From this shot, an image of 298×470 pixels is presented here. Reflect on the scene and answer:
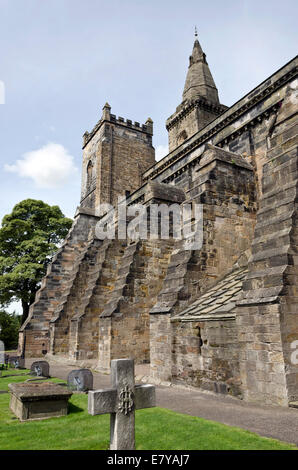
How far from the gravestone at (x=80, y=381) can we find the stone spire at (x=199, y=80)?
857 inches

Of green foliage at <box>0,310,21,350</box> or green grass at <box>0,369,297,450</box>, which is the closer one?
green grass at <box>0,369,297,450</box>

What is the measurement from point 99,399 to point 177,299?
5786mm

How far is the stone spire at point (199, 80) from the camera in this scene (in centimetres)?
2512

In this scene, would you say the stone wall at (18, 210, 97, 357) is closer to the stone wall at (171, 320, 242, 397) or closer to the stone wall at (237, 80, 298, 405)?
the stone wall at (171, 320, 242, 397)

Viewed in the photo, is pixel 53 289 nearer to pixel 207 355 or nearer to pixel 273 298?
pixel 207 355

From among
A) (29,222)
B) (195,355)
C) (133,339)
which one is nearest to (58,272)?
(29,222)

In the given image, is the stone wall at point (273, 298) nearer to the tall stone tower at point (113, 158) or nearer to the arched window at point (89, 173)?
the tall stone tower at point (113, 158)

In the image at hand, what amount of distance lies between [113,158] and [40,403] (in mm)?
25112

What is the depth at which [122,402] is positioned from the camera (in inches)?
143

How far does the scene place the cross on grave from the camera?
3.49 m

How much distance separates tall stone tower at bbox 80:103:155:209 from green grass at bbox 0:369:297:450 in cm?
2262

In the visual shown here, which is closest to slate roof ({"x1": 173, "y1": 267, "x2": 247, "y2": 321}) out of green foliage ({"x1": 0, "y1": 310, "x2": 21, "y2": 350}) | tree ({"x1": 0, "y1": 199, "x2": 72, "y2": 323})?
tree ({"x1": 0, "y1": 199, "x2": 72, "y2": 323})

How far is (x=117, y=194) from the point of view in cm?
2816

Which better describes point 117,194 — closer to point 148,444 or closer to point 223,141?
point 223,141
